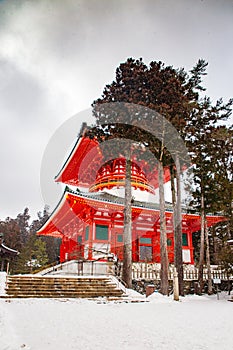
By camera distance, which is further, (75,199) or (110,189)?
(110,189)

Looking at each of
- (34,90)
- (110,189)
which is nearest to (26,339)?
(34,90)

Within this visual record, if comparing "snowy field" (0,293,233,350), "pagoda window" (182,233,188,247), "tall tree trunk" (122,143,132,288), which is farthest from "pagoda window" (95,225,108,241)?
"snowy field" (0,293,233,350)

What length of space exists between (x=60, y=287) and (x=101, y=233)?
6516mm

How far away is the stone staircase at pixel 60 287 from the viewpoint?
29.8 ft

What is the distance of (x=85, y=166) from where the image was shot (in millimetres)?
20391

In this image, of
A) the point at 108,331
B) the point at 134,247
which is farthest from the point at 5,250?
the point at 108,331

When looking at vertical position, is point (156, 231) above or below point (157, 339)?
above

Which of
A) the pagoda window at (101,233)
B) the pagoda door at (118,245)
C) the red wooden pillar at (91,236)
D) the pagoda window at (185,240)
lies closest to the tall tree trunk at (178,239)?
the pagoda door at (118,245)

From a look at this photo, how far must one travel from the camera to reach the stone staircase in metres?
9.09

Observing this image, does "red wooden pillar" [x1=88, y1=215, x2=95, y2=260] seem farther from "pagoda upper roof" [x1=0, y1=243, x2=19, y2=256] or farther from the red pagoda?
"pagoda upper roof" [x1=0, y1=243, x2=19, y2=256]

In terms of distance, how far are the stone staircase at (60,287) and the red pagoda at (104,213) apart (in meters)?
3.31

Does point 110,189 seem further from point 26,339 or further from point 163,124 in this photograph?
point 26,339

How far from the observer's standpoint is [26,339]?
12.0ft

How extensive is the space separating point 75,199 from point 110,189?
466cm
